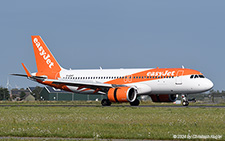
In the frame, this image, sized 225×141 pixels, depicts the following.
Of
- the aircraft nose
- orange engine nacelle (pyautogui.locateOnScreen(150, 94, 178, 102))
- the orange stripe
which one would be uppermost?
the orange stripe

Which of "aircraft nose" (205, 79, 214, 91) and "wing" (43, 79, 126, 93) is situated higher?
"wing" (43, 79, 126, 93)

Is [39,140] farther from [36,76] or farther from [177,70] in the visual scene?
[36,76]

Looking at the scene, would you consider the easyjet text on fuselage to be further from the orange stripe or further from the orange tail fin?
the orange stripe

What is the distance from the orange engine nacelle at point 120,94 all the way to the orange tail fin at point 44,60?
12519 millimetres

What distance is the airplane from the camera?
46625 mm

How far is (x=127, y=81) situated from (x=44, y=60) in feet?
45.5

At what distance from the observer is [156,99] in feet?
170

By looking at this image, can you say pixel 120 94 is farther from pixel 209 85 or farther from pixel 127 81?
pixel 209 85

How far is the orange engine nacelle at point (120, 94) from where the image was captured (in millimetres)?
46219

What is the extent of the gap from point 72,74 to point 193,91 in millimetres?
16748

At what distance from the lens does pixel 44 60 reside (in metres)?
58.8

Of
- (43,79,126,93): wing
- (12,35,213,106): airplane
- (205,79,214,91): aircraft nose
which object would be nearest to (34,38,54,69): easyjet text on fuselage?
(12,35,213,106): airplane

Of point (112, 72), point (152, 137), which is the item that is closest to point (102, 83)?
point (112, 72)

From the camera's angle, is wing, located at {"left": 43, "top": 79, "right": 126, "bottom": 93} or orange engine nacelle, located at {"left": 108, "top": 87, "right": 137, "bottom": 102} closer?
orange engine nacelle, located at {"left": 108, "top": 87, "right": 137, "bottom": 102}
